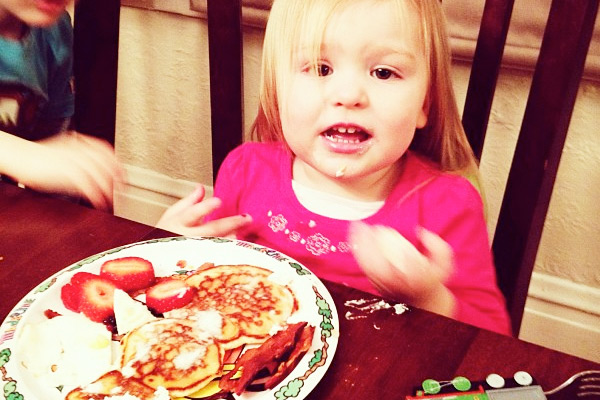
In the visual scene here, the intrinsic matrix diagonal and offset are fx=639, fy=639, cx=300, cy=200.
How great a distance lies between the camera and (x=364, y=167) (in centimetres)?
87

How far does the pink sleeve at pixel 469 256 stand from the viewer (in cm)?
88

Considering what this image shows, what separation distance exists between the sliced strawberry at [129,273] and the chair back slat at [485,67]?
0.53 metres

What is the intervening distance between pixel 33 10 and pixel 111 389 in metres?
0.83

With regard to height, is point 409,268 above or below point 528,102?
below

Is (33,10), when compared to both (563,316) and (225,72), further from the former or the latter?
(563,316)

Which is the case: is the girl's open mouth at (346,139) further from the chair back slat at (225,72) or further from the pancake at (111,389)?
the pancake at (111,389)

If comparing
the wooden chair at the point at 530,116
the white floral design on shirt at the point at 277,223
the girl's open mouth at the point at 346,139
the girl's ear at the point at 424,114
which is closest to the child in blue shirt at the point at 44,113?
the white floral design on shirt at the point at 277,223

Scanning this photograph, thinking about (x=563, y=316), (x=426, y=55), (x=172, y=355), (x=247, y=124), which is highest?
(x=426, y=55)

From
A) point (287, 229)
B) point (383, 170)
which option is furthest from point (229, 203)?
point (383, 170)

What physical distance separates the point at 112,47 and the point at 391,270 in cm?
71

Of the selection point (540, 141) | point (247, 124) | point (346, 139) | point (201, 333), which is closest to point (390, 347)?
point (201, 333)

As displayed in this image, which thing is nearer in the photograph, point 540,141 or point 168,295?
point 168,295

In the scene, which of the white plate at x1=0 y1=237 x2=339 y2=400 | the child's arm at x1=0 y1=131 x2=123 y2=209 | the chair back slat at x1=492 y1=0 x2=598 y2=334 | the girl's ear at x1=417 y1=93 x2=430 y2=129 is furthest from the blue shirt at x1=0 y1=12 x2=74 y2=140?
the chair back slat at x1=492 y1=0 x2=598 y2=334

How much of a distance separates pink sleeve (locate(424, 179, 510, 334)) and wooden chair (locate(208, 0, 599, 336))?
51mm
